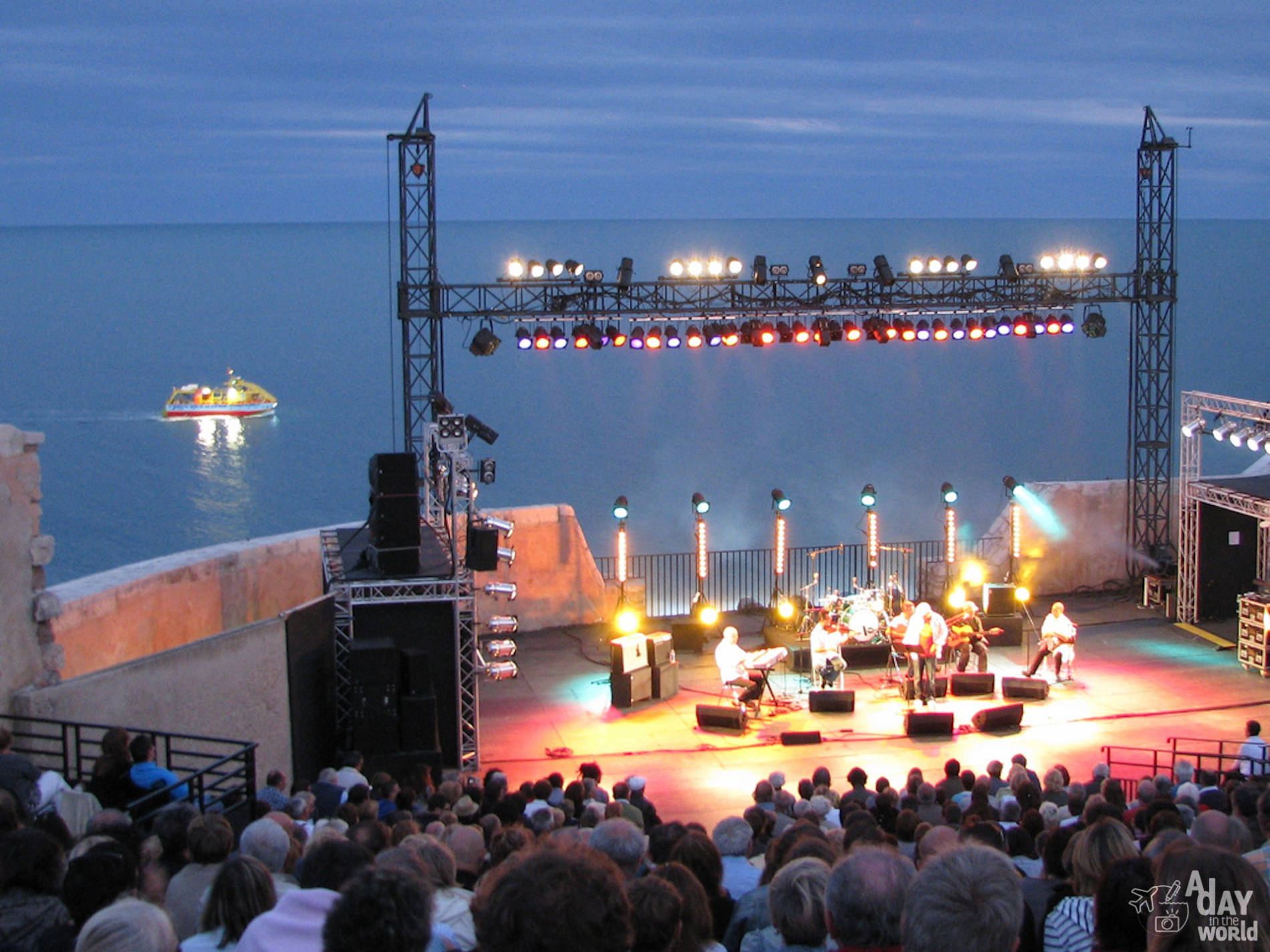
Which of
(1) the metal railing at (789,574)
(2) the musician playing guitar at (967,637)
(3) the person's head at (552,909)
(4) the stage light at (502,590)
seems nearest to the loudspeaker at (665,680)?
(1) the metal railing at (789,574)

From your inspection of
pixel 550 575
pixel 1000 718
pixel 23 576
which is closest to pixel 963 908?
pixel 23 576

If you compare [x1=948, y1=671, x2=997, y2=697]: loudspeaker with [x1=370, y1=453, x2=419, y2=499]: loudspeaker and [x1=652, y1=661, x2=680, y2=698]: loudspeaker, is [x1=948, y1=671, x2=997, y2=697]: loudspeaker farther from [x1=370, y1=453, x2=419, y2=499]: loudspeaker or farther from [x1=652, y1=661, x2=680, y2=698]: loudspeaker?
[x1=370, y1=453, x2=419, y2=499]: loudspeaker

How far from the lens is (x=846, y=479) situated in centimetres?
5175

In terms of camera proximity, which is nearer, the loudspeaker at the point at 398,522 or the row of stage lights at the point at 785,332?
the loudspeaker at the point at 398,522

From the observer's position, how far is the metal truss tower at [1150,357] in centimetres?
2109

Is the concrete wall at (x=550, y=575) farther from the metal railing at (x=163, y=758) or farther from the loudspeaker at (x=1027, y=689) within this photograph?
the metal railing at (x=163, y=758)

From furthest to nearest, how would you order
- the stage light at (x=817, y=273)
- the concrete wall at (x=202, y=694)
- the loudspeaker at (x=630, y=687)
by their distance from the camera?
the stage light at (x=817, y=273) → the loudspeaker at (x=630, y=687) → the concrete wall at (x=202, y=694)

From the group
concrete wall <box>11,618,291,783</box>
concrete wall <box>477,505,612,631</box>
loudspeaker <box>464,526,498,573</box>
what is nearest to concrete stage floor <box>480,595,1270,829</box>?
concrete wall <box>477,505,612,631</box>

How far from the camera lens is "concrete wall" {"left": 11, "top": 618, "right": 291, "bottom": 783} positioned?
1095cm

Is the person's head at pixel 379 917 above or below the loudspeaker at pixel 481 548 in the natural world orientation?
above

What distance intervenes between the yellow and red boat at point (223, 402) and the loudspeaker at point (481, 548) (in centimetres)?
6153

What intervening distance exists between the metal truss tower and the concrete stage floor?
2421 mm

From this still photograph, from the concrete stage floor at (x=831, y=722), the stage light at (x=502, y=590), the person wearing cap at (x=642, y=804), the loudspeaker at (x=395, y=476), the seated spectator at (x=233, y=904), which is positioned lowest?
the concrete stage floor at (x=831, y=722)

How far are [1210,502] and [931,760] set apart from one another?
755 cm
